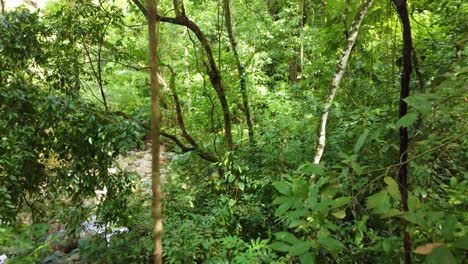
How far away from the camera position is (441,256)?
919 mm

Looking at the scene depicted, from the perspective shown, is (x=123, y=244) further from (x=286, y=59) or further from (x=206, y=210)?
(x=286, y=59)

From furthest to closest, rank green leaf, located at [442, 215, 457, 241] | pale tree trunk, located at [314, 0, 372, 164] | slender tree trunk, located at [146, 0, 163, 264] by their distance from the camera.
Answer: pale tree trunk, located at [314, 0, 372, 164] < green leaf, located at [442, 215, 457, 241] < slender tree trunk, located at [146, 0, 163, 264]

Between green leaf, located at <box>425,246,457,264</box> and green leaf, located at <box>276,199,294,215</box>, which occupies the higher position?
green leaf, located at <box>276,199,294,215</box>

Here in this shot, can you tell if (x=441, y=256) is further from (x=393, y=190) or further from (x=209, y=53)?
(x=209, y=53)

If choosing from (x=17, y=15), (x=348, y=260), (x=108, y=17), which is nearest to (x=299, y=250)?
(x=348, y=260)

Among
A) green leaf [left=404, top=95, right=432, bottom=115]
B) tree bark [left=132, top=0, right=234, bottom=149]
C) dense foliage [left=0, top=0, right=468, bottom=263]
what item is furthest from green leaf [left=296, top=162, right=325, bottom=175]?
tree bark [left=132, top=0, right=234, bottom=149]

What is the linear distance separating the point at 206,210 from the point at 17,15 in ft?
9.71

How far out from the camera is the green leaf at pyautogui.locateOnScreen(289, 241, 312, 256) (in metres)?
1.11

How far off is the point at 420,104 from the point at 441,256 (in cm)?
43

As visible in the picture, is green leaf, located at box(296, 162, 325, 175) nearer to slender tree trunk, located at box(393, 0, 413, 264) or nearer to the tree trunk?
slender tree trunk, located at box(393, 0, 413, 264)

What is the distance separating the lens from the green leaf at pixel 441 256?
0.91 metres

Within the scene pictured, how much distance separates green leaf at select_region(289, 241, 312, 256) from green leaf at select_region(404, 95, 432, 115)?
535mm

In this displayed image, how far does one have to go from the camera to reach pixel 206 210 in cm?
436

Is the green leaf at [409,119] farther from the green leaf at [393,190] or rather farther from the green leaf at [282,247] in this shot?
the green leaf at [282,247]
